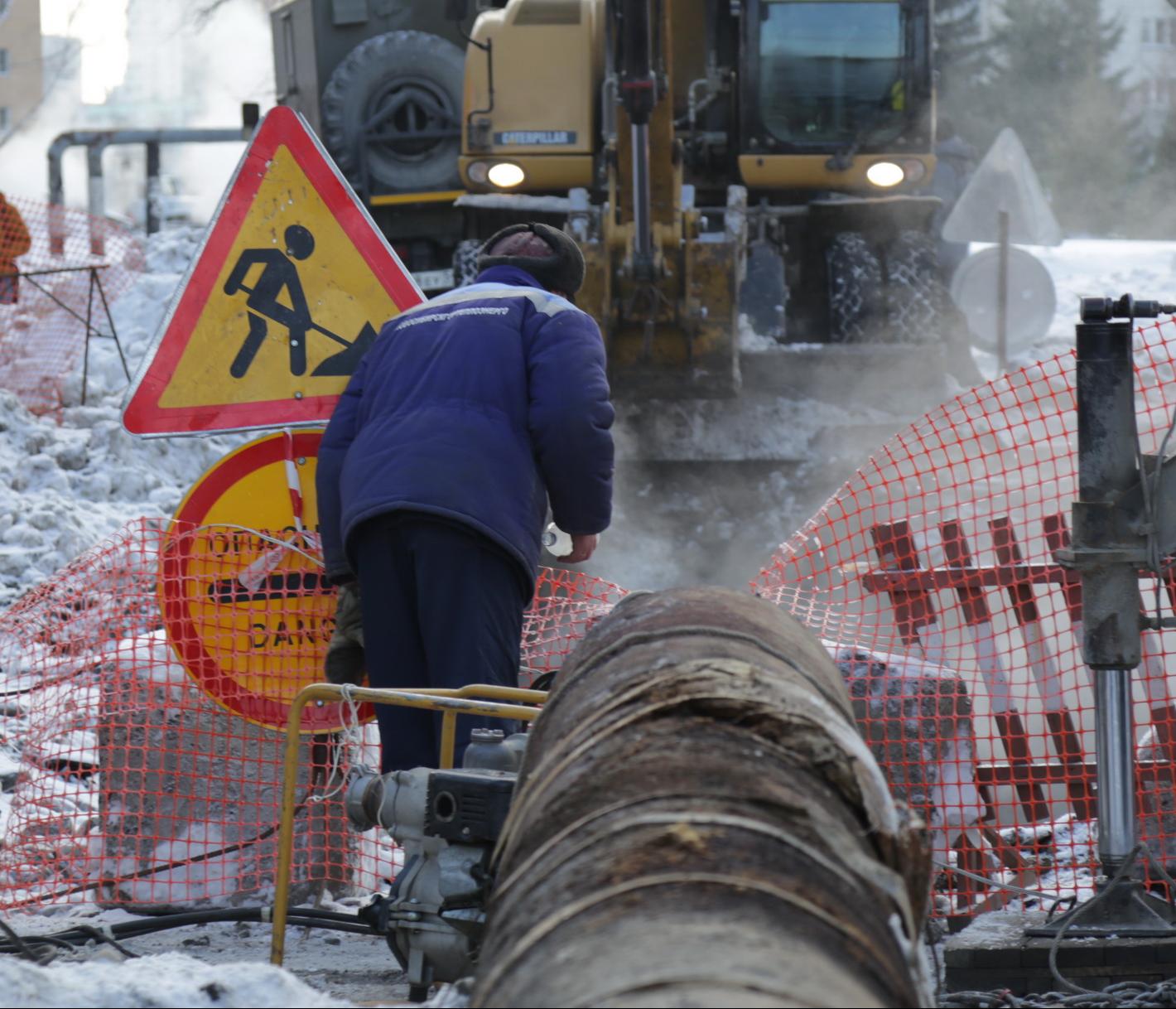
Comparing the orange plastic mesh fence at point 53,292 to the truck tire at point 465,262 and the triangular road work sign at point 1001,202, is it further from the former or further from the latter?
the triangular road work sign at point 1001,202

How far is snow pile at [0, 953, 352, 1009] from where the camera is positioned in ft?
6.93

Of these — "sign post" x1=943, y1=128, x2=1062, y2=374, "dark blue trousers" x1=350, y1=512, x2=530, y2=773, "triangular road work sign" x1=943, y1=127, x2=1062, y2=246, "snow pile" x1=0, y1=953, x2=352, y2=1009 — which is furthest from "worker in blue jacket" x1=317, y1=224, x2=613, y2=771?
"triangular road work sign" x1=943, y1=127, x2=1062, y2=246

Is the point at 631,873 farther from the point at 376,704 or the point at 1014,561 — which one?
the point at 1014,561

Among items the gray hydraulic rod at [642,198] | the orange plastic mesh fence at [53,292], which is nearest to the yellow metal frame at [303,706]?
the gray hydraulic rod at [642,198]

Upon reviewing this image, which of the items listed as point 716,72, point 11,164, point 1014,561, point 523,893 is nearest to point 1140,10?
point 11,164

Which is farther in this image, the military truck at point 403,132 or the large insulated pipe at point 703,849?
the military truck at point 403,132

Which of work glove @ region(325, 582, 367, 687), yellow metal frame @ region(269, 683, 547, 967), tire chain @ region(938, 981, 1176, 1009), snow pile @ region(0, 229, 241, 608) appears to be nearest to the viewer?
yellow metal frame @ region(269, 683, 547, 967)

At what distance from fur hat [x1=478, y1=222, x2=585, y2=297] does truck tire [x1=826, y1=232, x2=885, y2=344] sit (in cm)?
677

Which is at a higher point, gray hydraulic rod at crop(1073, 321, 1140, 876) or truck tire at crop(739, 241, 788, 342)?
truck tire at crop(739, 241, 788, 342)

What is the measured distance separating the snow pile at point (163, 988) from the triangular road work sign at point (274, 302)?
2634mm

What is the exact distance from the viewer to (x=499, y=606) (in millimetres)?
4266

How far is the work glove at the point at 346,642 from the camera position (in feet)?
15.0

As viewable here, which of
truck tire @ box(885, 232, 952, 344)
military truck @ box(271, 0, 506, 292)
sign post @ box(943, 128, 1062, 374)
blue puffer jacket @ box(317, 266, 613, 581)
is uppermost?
military truck @ box(271, 0, 506, 292)

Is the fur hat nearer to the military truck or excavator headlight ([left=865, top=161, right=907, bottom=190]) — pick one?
excavator headlight ([left=865, top=161, right=907, bottom=190])
